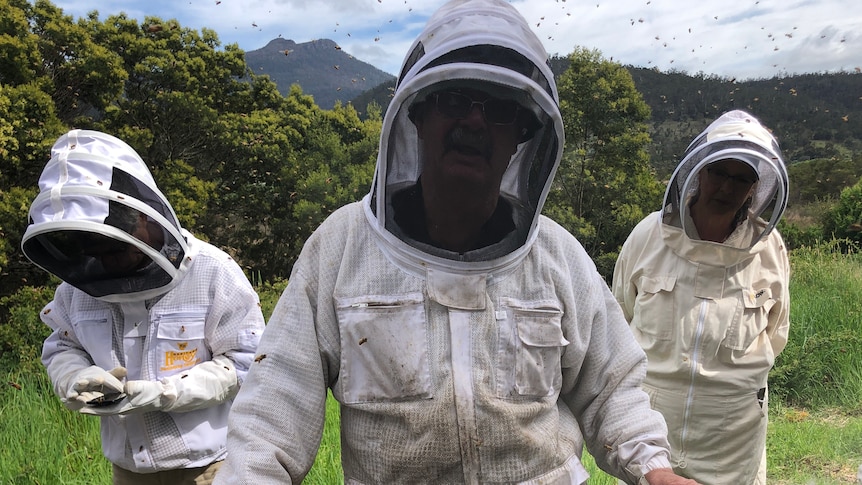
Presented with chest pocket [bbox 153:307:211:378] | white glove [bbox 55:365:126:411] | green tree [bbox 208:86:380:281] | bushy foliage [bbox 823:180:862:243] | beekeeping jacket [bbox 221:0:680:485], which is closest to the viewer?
beekeeping jacket [bbox 221:0:680:485]

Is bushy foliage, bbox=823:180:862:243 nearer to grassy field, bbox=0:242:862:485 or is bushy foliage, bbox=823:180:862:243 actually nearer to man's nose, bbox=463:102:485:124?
grassy field, bbox=0:242:862:485

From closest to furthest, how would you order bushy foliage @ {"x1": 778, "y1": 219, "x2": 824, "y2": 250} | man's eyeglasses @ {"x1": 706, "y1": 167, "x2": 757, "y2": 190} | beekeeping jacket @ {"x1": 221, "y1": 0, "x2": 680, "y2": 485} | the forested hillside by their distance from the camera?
1. beekeeping jacket @ {"x1": 221, "y1": 0, "x2": 680, "y2": 485}
2. man's eyeglasses @ {"x1": 706, "y1": 167, "x2": 757, "y2": 190}
3. bushy foliage @ {"x1": 778, "y1": 219, "x2": 824, "y2": 250}
4. the forested hillside

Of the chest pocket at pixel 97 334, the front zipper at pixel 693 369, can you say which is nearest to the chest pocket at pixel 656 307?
the front zipper at pixel 693 369

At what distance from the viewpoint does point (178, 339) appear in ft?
8.04

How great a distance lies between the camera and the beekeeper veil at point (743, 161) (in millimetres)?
3080

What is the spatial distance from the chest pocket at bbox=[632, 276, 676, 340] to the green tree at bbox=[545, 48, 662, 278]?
Answer: 13781 millimetres

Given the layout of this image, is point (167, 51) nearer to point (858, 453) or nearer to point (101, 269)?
point (101, 269)

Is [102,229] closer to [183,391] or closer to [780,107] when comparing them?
[183,391]

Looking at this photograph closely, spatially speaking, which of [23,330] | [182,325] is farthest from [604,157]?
[182,325]

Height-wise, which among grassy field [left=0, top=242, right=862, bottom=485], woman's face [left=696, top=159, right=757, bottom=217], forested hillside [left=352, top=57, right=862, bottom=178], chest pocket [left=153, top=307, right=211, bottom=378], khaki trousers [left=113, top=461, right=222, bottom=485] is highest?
forested hillside [left=352, top=57, right=862, bottom=178]

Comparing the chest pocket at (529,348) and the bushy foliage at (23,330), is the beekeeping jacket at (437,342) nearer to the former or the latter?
the chest pocket at (529,348)

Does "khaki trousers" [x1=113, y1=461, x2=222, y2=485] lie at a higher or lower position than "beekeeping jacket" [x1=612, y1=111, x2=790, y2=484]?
lower

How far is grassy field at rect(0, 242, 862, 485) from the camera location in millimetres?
3658

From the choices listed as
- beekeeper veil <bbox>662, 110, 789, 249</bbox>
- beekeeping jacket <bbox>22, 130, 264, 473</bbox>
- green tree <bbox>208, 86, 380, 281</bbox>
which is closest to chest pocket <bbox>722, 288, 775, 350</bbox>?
beekeeper veil <bbox>662, 110, 789, 249</bbox>
